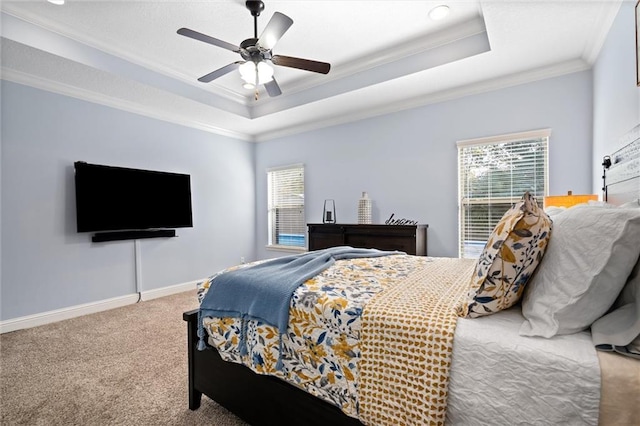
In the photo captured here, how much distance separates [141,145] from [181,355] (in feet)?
9.79

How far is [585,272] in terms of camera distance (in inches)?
38.3

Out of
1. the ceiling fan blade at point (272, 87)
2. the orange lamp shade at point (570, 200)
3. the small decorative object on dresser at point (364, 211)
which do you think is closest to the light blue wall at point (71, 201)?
the ceiling fan blade at point (272, 87)

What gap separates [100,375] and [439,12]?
4024mm

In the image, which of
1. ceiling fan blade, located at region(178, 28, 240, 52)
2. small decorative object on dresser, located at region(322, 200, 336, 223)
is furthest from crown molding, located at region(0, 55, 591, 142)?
ceiling fan blade, located at region(178, 28, 240, 52)

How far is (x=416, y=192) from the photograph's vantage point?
4.00 metres

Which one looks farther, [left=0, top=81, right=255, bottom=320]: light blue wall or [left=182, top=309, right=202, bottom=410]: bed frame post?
[left=0, top=81, right=255, bottom=320]: light blue wall

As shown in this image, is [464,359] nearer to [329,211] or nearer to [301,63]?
Result: [301,63]

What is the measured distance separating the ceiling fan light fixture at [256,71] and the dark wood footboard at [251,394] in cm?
198

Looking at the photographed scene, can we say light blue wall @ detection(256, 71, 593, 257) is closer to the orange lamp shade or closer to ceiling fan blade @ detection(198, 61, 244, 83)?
the orange lamp shade

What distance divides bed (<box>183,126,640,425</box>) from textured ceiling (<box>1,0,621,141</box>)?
5.60ft

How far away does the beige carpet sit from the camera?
1770mm

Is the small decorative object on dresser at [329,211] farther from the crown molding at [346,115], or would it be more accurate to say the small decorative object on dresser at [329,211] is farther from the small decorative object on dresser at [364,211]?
the crown molding at [346,115]

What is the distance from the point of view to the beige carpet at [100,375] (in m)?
1.77

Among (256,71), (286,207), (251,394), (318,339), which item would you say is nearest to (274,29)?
(256,71)
